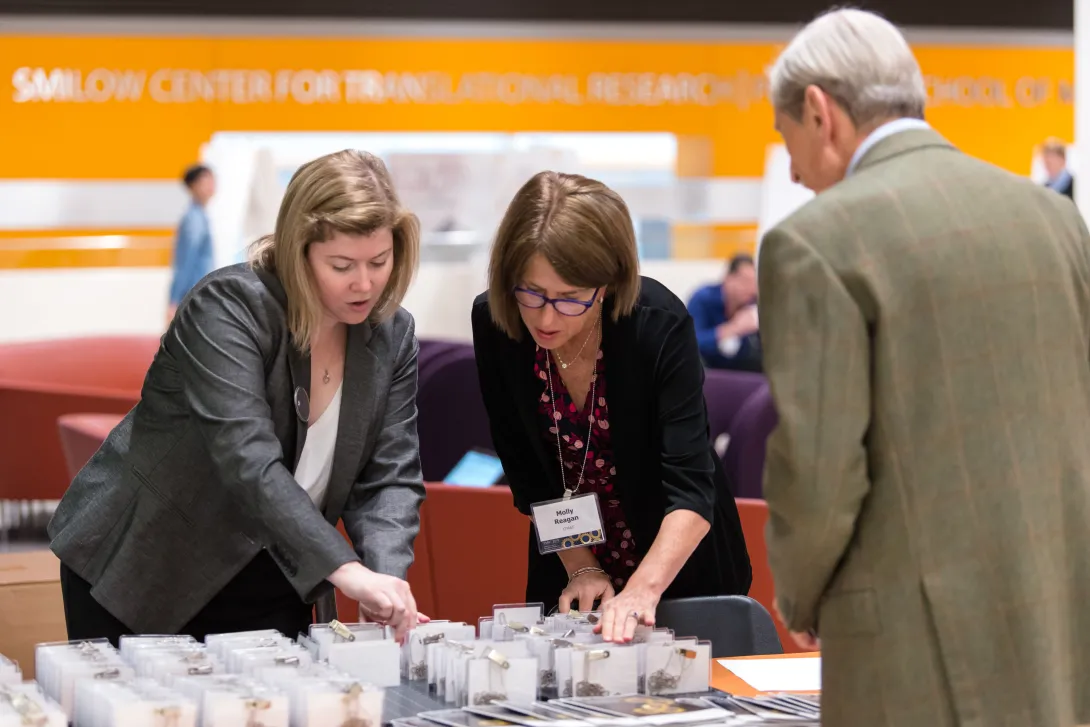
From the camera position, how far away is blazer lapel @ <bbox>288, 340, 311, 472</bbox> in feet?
7.72

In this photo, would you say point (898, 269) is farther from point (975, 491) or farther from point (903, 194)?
point (975, 491)

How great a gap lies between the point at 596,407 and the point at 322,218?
62 centimetres

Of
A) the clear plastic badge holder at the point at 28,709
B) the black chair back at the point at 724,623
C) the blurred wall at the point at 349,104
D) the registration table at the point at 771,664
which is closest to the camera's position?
the clear plastic badge holder at the point at 28,709

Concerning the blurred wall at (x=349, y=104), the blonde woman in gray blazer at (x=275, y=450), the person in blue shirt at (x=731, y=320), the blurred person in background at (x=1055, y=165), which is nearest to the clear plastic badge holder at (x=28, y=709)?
the blonde woman in gray blazer at (x=275, y=450)

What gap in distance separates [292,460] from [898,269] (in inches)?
46.3

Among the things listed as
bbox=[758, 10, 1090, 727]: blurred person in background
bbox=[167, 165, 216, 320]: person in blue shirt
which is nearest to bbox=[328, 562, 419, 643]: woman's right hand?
bbox=[758, 10, 1090, 727]: blurred person in background

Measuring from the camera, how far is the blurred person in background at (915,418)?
1597 millimetres

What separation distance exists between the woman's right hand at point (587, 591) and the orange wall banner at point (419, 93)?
926 centimetres

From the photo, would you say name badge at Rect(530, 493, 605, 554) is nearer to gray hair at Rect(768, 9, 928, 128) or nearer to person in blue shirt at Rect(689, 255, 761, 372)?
gray hair at Rect(768, 9, 928, 128)

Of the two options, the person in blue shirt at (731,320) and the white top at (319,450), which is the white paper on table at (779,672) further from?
the person in blue shirt at (731,320)

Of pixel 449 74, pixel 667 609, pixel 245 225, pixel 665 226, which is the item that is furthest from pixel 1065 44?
pixel 667 609

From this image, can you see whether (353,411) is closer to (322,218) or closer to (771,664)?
(322,218)

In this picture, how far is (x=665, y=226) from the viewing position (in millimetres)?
11672

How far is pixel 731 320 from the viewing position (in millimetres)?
8477
